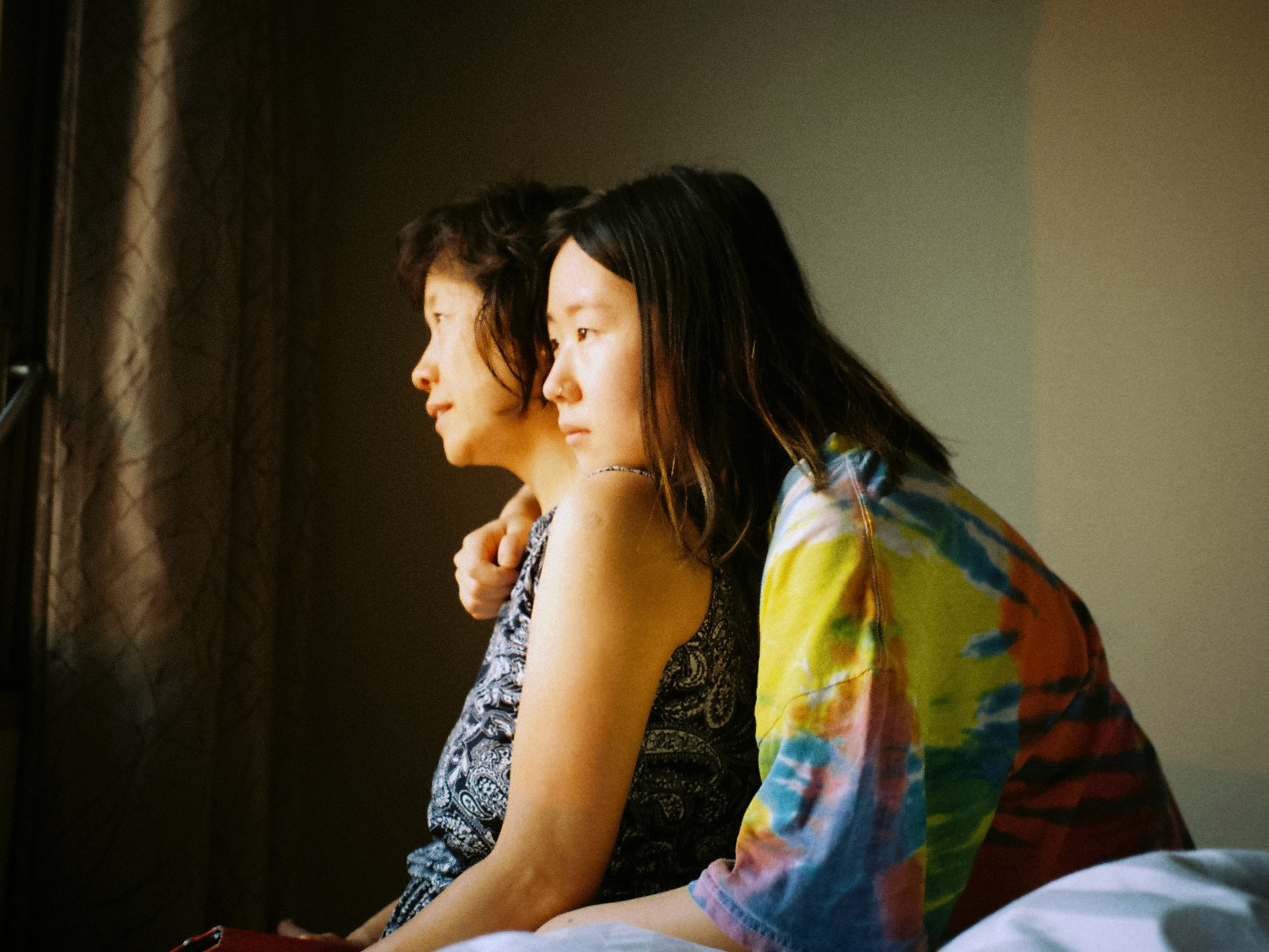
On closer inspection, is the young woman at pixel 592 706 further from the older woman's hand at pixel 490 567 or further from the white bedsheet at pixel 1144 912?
the white bedsheet at pixel 1144 912

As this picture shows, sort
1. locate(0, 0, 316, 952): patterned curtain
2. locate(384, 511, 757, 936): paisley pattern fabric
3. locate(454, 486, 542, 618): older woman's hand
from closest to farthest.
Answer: locate(384, 511, 757, 936): paisley pattern fabric
locate(454, 486, 542, 618): older woman's hand
locate(0, 0, 316, 952): patterned curtain

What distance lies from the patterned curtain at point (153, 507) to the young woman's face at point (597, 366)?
727 millimetres

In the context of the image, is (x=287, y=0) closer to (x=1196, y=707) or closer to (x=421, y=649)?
(x=421, y=649)

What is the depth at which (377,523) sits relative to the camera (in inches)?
74.2

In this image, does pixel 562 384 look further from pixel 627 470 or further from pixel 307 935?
pixel 307 935

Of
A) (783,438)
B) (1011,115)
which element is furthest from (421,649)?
(1011,115)

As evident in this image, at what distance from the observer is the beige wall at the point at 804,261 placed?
155cm

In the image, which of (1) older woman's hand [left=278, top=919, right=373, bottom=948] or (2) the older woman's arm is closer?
(2) the older woman's arm

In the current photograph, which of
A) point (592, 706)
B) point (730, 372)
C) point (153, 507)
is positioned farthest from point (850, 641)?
point (153, 507)

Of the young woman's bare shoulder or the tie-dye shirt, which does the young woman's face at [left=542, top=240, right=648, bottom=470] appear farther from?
the tie-dye shirt

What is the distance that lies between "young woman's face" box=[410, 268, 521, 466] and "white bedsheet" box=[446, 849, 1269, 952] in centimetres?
75

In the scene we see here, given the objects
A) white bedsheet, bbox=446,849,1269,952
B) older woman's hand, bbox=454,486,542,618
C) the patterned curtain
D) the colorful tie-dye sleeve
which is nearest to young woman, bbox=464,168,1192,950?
the colorful tie-dye sleeve

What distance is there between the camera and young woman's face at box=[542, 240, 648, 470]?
36.6 inches

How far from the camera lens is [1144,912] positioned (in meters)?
0.43
